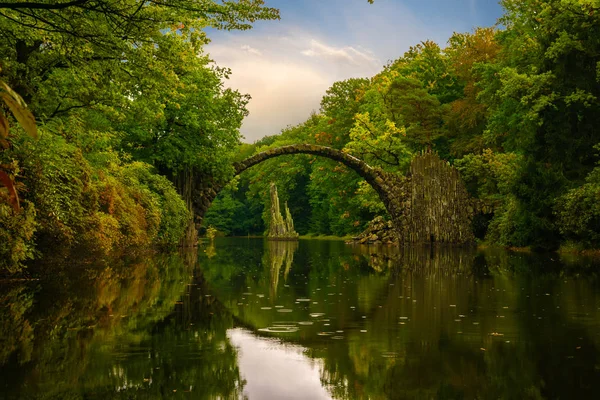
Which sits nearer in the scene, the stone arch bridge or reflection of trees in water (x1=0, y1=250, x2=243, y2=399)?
reflection of trees in water (x1=0, y1=250, x2=243, y2=399)

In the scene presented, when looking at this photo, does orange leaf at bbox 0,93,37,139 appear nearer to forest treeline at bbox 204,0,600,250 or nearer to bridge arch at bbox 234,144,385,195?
forest treeline at bbox 204,0,600,250

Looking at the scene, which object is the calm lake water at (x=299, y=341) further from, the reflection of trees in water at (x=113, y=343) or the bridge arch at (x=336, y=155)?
the bridge arch at (x=336, y=155)

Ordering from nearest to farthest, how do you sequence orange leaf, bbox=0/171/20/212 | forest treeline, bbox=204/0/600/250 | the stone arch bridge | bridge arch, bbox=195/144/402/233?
orange leaf, bbox=0/171/20/212
forest treeline, bbox=204/0/600/250
the stone arch bridge
bridge arch, bbox=195/144/402/233

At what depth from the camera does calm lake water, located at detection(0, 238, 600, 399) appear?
486 cm

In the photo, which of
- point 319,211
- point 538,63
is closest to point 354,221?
point 319,211

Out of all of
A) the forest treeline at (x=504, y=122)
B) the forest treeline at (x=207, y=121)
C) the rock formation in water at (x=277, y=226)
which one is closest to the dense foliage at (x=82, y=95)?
the forest treeline at (x=207, y=121)

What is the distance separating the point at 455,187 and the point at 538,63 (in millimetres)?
10111

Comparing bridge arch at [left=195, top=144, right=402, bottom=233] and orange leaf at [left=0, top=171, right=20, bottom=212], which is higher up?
bridge arch at [left=195, top=144, right=402, bottom=233]

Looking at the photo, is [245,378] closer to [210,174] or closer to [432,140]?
[210,174]

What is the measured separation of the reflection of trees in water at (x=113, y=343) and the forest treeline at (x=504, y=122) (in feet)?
61.9

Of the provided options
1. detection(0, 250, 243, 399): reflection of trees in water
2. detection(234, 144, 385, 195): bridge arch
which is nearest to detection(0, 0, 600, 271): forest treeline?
detection(0, 250, 243, 399): reflection of trees in water

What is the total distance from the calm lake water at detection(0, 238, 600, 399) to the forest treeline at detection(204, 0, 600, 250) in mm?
15077

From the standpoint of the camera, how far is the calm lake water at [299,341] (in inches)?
191

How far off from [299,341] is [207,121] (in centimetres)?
2436
